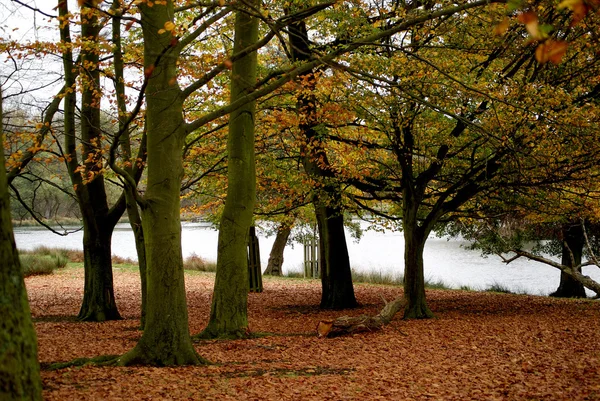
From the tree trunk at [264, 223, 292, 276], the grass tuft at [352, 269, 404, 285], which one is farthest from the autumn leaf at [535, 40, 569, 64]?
the tree trunk at [264, 223, 292, 276]

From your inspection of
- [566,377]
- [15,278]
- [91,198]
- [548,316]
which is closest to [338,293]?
[548,316]

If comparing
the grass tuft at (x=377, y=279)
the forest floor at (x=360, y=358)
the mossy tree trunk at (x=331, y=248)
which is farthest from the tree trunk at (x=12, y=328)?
the grass tuft at (x=377, y=279)

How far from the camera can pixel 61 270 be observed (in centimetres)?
2191

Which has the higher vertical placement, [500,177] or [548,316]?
[500,177]

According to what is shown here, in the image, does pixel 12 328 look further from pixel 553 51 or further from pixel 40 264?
pixel 40 264

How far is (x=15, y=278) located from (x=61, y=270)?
20.0 metres

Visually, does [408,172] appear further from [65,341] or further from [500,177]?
[65,341]

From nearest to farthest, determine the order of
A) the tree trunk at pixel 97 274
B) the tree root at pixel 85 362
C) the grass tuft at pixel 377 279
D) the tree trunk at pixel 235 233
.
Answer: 1. the tree root at pixel 85 362
2. the tree trunk at pixel 235 233
3. the tree trunk at pixel 97 274
4. the grass tuft at pixel 377 279

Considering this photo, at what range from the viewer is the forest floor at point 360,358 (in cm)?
562

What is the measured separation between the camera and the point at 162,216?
255 inches

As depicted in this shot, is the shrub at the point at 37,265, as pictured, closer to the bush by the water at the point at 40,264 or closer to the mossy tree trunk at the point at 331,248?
the bush by the water at the point at 40,264

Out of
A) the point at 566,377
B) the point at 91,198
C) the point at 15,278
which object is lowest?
the point at 566,377

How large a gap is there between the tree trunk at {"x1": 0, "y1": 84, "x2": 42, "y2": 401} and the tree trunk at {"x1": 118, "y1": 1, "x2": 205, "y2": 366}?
10.2 feet

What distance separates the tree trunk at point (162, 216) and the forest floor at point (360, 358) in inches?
13.4
